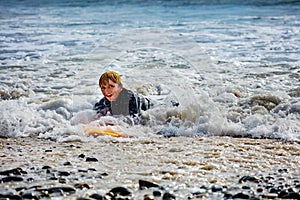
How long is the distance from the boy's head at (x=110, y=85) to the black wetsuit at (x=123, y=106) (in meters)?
0.09

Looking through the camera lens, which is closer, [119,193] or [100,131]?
[119,193]

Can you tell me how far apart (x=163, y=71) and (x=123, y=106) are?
11.0ft

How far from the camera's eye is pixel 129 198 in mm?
3875

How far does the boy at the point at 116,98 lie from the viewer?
6539mm

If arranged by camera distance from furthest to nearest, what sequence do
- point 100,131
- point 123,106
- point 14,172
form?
point 123,106, point 100,131, point 14,172

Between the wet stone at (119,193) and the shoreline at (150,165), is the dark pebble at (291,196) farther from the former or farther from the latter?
the wet stone at (119,193)

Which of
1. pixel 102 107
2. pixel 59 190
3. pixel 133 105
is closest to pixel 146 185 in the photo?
pixel 59 190

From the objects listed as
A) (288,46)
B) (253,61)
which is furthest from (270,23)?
(253,61)

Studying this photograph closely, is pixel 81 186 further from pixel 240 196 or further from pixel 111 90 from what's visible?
pixel 111 90

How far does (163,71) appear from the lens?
9.90m

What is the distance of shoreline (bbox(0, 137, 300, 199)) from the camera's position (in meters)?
4.09

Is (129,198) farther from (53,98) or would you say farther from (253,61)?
(253,61)

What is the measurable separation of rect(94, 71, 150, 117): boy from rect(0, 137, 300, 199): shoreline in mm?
879

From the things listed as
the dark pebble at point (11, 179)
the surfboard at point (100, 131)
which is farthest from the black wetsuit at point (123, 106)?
the dark pebble at point (11, 179)
